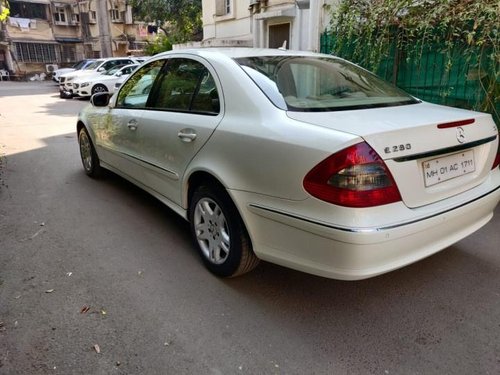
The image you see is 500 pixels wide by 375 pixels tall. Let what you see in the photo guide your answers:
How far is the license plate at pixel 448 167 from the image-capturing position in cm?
228

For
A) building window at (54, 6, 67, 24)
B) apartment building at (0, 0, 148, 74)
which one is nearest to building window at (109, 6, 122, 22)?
apartment building at (0, 0, 148, 74)

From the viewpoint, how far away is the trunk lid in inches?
84.1

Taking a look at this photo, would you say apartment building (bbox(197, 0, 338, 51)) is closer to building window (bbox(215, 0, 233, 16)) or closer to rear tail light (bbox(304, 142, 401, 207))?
building window (bbox(215, 0, 233, 16))

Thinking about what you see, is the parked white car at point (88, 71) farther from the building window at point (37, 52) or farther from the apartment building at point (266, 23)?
the building window at point (37, 52)

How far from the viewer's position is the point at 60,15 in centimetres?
3616

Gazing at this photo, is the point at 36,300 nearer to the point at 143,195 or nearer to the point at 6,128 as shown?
the point at 143,195

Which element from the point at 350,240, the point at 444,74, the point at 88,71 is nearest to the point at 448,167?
the point at 350,240

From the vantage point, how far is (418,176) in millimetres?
2217

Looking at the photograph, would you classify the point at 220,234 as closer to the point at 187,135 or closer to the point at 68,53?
the point at 187,135

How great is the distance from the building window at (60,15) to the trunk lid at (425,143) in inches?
1582

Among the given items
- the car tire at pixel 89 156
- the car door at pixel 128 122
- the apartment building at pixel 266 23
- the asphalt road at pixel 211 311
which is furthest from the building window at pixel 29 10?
the asphalt road at pixel 211 311

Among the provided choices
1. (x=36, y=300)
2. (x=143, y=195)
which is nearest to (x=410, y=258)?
(x=36, y=300)

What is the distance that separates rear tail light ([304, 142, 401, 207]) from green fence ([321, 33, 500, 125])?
320 cm

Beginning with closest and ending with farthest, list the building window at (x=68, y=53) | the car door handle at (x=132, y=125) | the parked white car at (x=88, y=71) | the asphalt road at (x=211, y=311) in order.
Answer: the asphalt road at (x=211, y=311)
the car door handle at (x=132, y=125)
the parked white car at (x=88, y=71)
the building window at (x=68, y=53)
